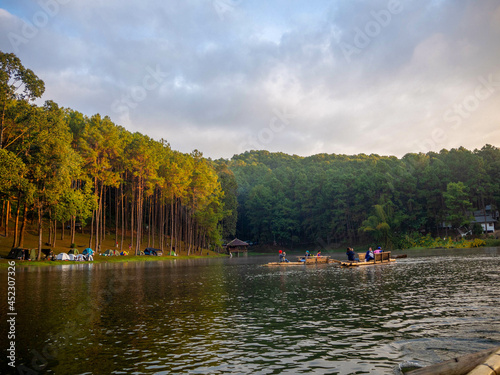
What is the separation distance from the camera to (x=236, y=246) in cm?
12112

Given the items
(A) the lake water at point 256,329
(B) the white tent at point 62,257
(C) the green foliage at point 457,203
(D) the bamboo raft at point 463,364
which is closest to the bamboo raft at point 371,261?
(A) the lake water at point 256,329

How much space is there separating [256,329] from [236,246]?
109981 mm

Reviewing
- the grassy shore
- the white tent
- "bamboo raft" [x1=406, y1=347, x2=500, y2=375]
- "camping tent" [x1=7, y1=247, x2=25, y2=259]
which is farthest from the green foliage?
"bamboo raft" [x1=406, y1=347, x2=500, y2=375]

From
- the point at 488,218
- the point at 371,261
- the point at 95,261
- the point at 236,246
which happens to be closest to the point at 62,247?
the point at 95,261

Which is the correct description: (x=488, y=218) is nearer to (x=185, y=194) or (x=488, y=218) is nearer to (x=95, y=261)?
(x=185, y=194)

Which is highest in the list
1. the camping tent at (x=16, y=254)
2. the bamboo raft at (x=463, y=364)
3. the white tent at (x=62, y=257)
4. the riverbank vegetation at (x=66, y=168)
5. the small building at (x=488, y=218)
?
the riverbank vegetation at (x=66, y=168)

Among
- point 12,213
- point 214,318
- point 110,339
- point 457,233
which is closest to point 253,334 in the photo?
point 214,318

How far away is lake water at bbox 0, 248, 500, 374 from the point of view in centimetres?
888

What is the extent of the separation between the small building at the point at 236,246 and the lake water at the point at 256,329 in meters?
95.0

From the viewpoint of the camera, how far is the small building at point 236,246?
11538 cm

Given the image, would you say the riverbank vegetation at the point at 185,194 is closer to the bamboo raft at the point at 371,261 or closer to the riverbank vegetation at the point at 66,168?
the riverbank vegetation at the point at 66,168

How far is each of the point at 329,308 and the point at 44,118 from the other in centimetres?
4745

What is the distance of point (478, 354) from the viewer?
646cm

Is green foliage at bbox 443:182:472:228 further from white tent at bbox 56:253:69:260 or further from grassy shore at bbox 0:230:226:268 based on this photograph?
white tent at bbox 56:253:69:260
